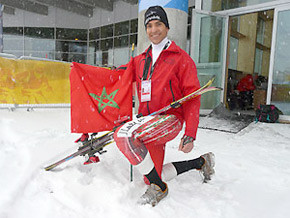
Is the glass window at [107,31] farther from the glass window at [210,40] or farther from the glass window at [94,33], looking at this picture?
the glass window at [210,40]

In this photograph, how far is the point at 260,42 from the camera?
13297 millimetres

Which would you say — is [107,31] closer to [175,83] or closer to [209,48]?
[209,48]

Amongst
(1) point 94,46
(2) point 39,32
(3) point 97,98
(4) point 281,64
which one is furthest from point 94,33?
(3) point 97,98

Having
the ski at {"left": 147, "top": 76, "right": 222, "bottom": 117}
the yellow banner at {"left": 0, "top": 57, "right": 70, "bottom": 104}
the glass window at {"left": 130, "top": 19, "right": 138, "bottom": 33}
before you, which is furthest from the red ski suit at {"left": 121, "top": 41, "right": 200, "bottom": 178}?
the glass window at {"left": 130, "top": 19, "right": 138, "bottom": 33}

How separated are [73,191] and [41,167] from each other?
69 cm

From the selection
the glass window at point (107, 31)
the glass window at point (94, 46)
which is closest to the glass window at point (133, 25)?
the glass window at point (107, 31)

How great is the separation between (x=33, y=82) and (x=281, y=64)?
7.15m

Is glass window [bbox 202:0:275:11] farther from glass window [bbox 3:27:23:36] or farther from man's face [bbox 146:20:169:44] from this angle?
glass window [bbox 3:27:23:36]

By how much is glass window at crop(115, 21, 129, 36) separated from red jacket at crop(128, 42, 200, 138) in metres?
17.3

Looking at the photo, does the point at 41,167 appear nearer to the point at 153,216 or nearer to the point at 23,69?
the point at 153,216

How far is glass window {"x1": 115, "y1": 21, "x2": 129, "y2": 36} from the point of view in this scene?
18.4 meters

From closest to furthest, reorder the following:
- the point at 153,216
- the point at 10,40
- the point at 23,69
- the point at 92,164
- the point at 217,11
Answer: the point at 153,216, the point at 92,164, the point at 23,69, the point at 217,11, the point at 10,40

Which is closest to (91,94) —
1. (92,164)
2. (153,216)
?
(92,164)

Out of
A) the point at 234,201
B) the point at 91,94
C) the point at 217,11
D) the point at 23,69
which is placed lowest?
the point at 234,201
